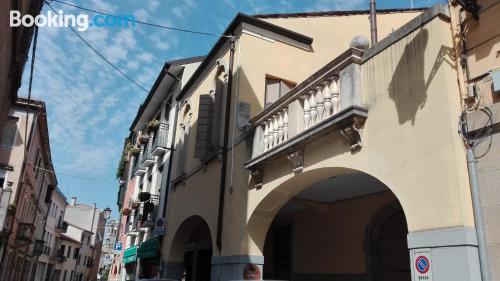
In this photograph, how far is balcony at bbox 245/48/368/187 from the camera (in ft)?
20.9

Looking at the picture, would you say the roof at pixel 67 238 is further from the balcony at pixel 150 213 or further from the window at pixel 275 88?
the window at pixel 275 88

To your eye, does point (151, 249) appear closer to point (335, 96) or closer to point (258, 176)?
point (258, 176)

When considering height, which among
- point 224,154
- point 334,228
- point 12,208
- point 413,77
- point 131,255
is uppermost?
point 12,208

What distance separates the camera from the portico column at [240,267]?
337 inches

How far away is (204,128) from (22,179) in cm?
1815

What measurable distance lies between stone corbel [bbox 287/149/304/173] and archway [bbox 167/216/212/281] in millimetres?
6108

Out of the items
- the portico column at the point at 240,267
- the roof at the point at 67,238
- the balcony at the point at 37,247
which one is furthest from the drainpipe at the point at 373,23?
the roof at the point at 67,238

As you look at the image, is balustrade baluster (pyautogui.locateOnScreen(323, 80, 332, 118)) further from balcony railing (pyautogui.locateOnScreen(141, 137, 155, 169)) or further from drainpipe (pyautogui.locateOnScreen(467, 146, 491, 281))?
balcony railing (pyautogui.locateOnScreen(141, 137, 155, 169))

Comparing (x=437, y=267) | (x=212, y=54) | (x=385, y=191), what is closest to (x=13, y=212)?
(x=212, y=54)

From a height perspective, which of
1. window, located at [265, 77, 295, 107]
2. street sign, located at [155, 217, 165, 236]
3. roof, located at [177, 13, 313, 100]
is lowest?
street sign, located at [155, 217, 165, 236]

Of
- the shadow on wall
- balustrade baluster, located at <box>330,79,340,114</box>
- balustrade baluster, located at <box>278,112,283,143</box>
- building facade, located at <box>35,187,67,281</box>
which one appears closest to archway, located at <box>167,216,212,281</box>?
balustrade baluster, located at <box>278,112,283,143</box>

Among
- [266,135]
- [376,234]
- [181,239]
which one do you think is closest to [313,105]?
[266,135]

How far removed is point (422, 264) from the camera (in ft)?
16.1

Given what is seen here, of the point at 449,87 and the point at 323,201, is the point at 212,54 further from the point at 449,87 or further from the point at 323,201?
the point at 449,87
